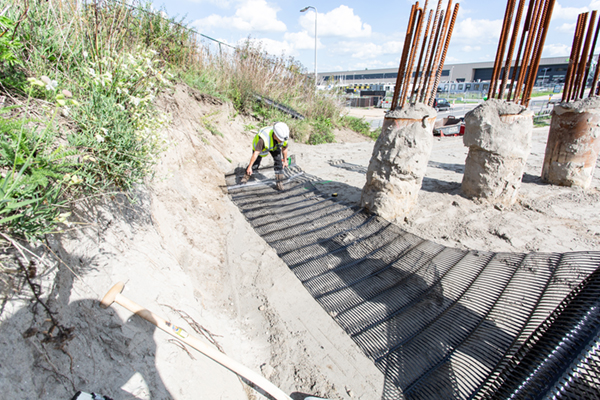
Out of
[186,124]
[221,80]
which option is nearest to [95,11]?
[186,124]

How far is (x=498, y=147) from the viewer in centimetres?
457

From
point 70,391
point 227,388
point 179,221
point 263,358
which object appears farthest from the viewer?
point 179,221

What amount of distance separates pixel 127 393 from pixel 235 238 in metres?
2.53

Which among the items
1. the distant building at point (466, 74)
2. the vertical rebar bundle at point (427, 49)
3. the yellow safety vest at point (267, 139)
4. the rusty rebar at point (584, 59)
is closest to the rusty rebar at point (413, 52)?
the vertical rebar bundle at point (427, 49)

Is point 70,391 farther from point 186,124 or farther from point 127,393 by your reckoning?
point 186,124

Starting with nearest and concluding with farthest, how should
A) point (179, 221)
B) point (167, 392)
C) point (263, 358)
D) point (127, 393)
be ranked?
point (127, 393), point (167, 392), point (263, 358), point (179, 221)

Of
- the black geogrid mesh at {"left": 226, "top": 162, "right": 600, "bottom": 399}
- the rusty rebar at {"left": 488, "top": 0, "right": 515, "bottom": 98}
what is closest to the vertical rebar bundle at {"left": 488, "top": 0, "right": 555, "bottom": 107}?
the rusty rebar at {"left": 488, "top": 0, "right": 515, "bottom": 98}

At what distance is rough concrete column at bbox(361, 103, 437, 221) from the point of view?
418 centimetres

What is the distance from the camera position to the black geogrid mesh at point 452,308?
1528 mm

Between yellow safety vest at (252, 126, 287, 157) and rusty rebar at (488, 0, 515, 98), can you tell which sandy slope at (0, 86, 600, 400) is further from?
rusty rebar at (488, 0, 515, 98)

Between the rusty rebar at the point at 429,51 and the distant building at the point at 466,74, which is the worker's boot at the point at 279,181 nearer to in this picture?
the rusty rebar at the point at 429,51

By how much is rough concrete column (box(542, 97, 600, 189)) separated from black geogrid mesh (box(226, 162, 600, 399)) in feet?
12.5

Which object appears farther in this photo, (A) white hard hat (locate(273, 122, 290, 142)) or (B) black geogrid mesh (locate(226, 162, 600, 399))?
(A) white hard hat (locate(273, 122, 290, 142))

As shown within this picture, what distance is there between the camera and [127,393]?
164 centimetres
